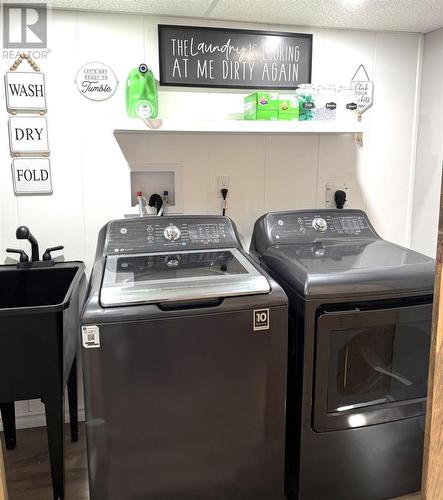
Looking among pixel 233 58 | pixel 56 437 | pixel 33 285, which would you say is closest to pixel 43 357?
pixel 56 437

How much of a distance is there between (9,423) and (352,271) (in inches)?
68.2

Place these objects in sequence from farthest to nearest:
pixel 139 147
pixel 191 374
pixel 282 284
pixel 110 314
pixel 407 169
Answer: pixel 407 169, pixel 139 147, pixel 282 284, pixel 191 374, pixel 110 314

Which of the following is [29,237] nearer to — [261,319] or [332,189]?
[261,319]

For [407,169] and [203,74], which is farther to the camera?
[407,169]

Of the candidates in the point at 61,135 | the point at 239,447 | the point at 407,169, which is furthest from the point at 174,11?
the point at 239,447

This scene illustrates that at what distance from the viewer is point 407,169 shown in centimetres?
259

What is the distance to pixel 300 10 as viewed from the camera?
209 centimetres

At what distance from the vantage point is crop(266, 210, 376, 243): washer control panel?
2.18 meters

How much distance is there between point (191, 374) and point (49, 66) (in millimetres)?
1483

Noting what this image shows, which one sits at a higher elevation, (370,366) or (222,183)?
(222,183)

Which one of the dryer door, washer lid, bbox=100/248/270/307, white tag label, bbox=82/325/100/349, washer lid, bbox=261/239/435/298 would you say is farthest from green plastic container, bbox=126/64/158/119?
the dryer door

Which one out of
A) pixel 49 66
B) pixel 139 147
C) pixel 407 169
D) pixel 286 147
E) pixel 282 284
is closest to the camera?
pixel 282 284

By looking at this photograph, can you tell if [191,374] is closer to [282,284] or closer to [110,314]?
[110,314]

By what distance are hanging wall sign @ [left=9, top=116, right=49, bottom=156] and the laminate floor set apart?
54.2 inches
